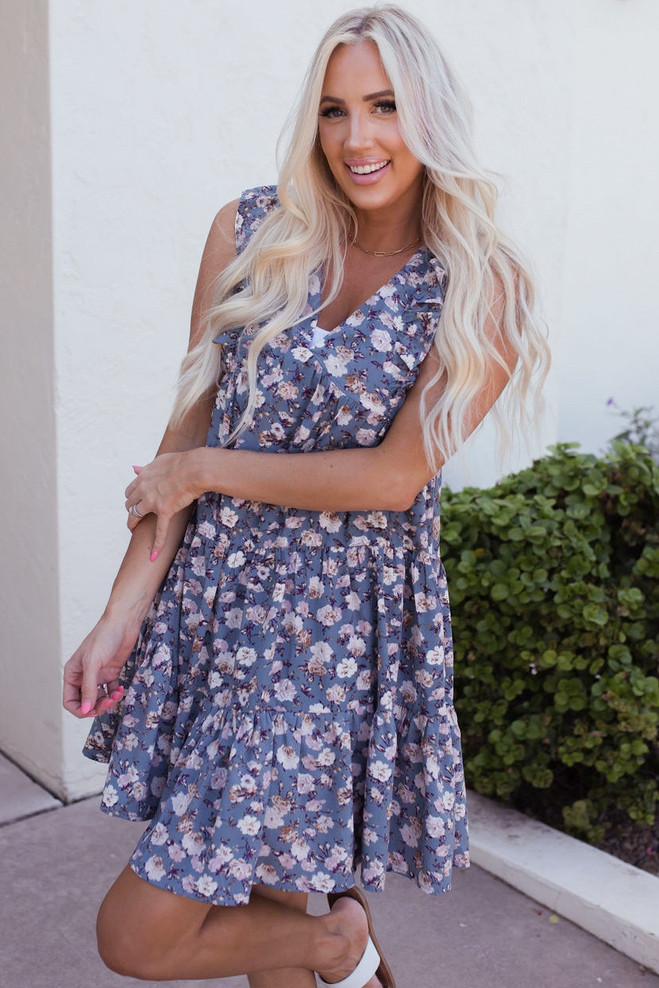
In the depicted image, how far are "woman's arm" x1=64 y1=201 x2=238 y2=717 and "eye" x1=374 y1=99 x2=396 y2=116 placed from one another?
374 millimetres

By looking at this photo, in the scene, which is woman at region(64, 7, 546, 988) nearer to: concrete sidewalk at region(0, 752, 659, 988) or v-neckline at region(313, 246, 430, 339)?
v-neckline at region(313, 246, 430, 339)

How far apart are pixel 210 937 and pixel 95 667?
1.69 ft

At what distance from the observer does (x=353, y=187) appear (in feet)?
6.33

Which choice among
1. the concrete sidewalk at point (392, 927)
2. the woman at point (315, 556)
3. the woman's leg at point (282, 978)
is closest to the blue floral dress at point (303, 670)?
the woman at point (315, 556)

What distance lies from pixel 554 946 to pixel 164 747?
4.62 feet

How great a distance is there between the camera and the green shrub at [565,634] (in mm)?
3041

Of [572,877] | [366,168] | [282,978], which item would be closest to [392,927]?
[572,877]

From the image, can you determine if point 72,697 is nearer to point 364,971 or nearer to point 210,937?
point 210,937

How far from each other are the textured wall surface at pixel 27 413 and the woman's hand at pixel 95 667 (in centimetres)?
125

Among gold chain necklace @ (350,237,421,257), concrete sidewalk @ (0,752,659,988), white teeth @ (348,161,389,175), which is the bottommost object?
concrete sidewalk @ (0,752,659,988)

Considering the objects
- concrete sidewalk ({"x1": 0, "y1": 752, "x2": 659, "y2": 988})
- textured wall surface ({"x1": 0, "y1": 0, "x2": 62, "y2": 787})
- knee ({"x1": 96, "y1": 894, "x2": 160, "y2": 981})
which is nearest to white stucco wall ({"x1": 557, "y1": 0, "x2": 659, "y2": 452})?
textured wall surface ({"x1": 0, "y1": 0, "x2": 62, "y2": 787})

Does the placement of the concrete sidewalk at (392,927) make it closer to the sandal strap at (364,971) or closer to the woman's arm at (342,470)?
the sandal strap at (364,971)

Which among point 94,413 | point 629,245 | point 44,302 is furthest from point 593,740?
point 629,245

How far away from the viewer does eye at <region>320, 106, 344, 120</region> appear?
6.35 ft
